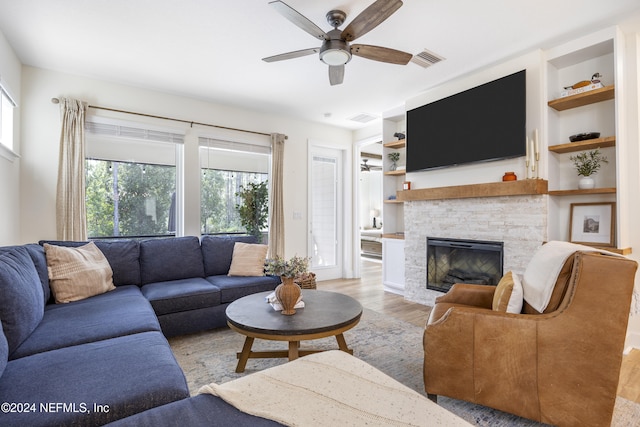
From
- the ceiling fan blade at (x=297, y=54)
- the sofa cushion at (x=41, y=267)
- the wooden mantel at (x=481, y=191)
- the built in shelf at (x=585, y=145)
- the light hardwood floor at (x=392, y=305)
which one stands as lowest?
the light hardwood floor at (x=392, y=305)

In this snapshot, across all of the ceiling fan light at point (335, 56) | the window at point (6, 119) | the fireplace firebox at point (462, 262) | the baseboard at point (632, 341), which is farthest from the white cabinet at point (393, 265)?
the window at point (6, 119)

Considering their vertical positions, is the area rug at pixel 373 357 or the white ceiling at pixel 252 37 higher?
the white ceiling at pixel 252 37

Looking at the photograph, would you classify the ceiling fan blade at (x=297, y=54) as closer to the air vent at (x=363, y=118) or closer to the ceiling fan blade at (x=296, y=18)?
the ceiling fan blade at (x=296, y=18)

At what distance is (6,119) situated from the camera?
9.72 feet

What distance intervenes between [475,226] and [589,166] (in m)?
1.13

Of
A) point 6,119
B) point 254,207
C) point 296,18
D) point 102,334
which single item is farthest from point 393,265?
point 6,119

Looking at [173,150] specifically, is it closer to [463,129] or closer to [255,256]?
[255,256]

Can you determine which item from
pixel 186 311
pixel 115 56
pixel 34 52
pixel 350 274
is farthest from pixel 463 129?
pixel 34 52

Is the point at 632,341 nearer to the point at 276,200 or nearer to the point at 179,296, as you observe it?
the point at 179,296

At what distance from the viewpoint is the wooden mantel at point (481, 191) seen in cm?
294

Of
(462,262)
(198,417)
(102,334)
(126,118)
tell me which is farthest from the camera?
(126,118)

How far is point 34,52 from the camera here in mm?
3018

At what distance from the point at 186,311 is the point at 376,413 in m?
2.40

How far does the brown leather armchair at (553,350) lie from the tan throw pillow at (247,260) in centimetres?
215
